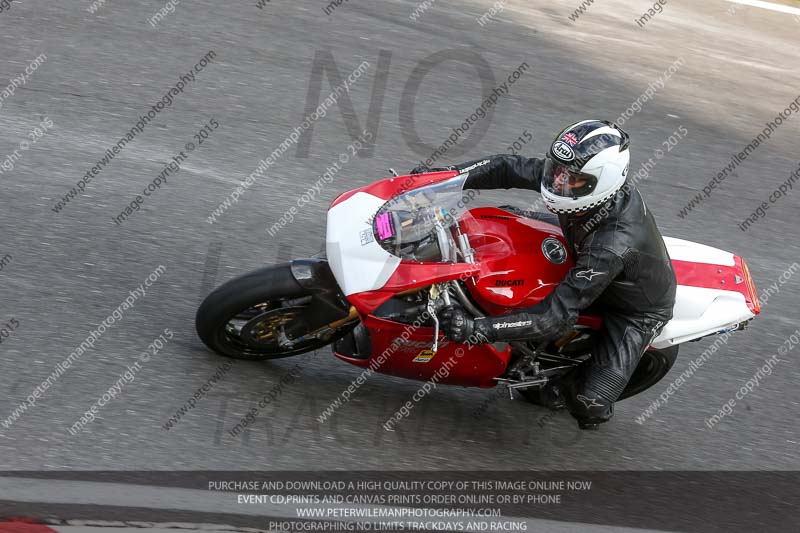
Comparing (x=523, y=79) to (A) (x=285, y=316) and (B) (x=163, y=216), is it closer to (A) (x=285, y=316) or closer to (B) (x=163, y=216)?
(B) (x=163, y=216)

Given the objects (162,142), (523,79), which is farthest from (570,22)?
(162,142)

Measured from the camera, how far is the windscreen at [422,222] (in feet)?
14.5

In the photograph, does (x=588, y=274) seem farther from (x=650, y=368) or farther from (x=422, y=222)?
(x=650, y=368)

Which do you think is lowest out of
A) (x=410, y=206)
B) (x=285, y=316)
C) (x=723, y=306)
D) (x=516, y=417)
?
(x=516, y=417)

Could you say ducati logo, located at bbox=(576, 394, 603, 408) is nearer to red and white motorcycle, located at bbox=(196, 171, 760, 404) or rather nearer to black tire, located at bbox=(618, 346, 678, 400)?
red and white motorcycle, located at bbox=(196, 171, 760, 404)

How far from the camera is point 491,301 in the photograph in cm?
452

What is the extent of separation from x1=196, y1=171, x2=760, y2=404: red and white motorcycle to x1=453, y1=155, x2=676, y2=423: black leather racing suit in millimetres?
157

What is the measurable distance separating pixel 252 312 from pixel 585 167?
1835 millimetres

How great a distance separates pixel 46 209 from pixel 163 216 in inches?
29.3

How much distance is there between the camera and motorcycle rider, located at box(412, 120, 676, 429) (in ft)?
14.1

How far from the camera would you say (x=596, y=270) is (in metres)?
4.39

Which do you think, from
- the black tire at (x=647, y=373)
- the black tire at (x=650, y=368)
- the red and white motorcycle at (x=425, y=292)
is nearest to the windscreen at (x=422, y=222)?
the red and white motorcycle at (x=425, y=292)

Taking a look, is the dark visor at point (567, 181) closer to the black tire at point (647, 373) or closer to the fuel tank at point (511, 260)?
the fuel tank at point (511, 260)

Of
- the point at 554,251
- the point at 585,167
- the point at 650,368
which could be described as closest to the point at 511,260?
the point at 554,251
